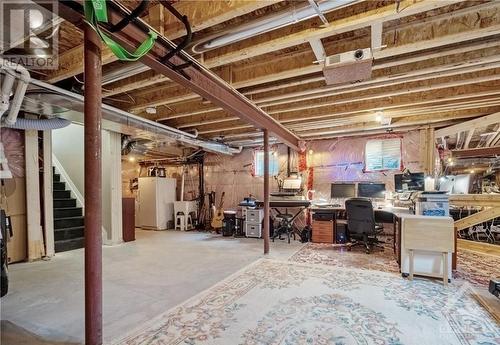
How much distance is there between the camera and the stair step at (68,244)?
4898mm

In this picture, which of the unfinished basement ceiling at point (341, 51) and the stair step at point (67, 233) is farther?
the stair step at point (67, 233)

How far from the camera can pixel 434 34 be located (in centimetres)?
235

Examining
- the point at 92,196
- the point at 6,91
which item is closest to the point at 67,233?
the point at 6,91

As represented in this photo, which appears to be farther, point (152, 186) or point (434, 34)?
point (152, 186)

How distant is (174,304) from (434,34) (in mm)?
3467

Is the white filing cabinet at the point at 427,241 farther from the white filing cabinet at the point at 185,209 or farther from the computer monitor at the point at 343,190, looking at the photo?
the white filing cabinet at the point at 185,209

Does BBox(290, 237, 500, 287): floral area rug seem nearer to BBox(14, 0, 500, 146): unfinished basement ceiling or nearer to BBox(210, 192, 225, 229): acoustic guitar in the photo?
BBox(14, 0, 500, 146): unfinished basement ceiling

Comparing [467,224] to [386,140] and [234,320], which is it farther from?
[234,320]

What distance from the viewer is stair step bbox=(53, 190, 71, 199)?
5746 millimetres

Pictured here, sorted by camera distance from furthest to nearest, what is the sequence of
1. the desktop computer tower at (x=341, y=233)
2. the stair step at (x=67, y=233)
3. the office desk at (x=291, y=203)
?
the office desk at (x=291, y=203), the desktop computer tower at (x=341, y=233), the stair step at (x=67, y=233)

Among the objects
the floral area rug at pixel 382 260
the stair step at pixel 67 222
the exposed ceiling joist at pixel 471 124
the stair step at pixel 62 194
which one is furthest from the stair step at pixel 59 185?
the exposed ceiling joist at pixel 471 124

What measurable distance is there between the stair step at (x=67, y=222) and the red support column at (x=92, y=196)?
13.4ft

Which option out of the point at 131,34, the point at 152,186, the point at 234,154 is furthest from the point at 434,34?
the point at 152,186

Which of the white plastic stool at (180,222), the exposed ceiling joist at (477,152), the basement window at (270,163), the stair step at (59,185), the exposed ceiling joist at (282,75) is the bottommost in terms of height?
the white plastic stool at (180,222)
